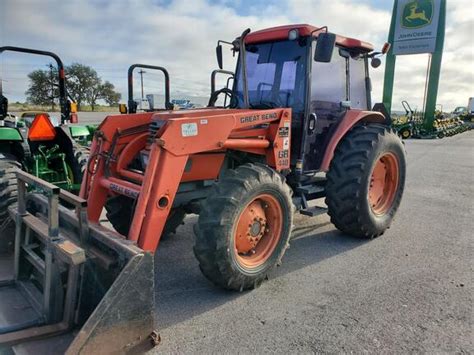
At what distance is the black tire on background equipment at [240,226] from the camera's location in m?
3.04

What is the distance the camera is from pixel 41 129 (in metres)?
4.78

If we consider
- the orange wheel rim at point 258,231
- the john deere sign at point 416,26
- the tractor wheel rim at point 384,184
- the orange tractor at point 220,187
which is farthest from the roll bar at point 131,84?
the john deere sign at point 416,26

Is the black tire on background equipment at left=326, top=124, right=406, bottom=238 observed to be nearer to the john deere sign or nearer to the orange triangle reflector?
the orange triangle reflector

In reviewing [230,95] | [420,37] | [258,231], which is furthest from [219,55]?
[420,37]

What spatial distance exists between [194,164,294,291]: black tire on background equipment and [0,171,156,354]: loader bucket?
67 cm

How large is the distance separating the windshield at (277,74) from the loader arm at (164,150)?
476 millimetres

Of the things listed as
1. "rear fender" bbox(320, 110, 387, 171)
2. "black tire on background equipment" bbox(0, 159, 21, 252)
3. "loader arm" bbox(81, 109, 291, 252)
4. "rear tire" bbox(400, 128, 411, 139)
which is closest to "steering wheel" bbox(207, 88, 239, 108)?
"loader arm" bbox(81, 109, 291, 252)

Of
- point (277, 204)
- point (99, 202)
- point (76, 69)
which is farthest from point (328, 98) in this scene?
point (76, 69)

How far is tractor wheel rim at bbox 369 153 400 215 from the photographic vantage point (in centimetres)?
501

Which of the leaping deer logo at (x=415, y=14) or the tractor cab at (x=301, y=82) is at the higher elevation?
the leaping deer logo at (x=415, y=14)

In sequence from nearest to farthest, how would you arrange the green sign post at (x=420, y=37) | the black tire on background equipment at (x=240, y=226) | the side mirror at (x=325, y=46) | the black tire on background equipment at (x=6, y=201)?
the black tire on background equipment at (x=240, y=226) < the side mirror at (x=325, y=46) < the black tire on background equipment at (x=6, y=201) < the green sign post at (x=420, y=37)

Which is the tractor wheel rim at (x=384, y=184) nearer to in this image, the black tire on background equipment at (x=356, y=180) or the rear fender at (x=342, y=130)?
the black tire on background equipment at (x=356, y=180)

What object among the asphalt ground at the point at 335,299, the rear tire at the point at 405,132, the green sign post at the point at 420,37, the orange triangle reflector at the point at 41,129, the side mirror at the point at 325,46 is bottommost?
the asphalt ground at the point at 335,299

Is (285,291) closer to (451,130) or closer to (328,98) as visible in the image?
(328,98)
